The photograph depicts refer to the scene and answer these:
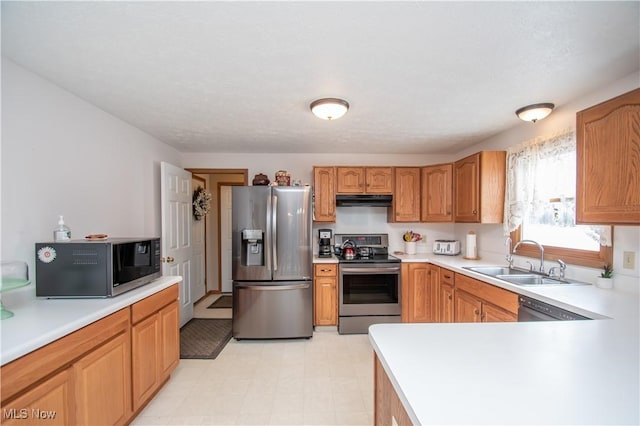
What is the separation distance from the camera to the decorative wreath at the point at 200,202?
417 cm

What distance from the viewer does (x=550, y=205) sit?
2404mm

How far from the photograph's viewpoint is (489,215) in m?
2.85

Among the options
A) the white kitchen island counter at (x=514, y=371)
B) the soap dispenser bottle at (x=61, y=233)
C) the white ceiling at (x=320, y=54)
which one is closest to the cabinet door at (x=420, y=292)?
the white ceiling at (x=320, y=54)

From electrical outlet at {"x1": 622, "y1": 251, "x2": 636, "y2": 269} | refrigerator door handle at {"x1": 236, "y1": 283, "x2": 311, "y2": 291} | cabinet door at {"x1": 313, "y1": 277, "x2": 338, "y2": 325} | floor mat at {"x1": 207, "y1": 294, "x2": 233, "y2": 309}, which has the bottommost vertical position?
floor mat at {"x1": 207, "y1": 294, "x2": 233, "y2": 309}

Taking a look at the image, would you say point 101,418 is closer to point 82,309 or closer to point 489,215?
point 82,309

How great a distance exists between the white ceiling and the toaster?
1726 mm

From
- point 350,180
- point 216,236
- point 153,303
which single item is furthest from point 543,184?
point 216,236

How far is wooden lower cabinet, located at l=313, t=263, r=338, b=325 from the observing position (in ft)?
10.8

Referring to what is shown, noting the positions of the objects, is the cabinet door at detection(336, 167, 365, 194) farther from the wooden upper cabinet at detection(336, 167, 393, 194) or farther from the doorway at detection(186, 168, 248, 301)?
the doorway at detection(186, 168, 248, 301)

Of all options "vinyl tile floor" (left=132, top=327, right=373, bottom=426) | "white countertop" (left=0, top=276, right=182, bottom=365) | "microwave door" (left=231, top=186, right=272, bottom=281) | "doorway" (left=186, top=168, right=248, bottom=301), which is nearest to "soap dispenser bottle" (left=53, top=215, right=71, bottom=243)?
"white countertop" (left=0, top=276, right=182, bottom=365)

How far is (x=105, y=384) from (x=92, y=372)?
0.15 meters

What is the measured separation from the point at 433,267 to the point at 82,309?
124 inches

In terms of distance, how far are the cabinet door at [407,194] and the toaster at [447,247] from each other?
Result: 18.5 inches

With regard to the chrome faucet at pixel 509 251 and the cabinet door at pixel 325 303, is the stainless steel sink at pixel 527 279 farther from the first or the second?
the cabinet door at pixel 325 303
